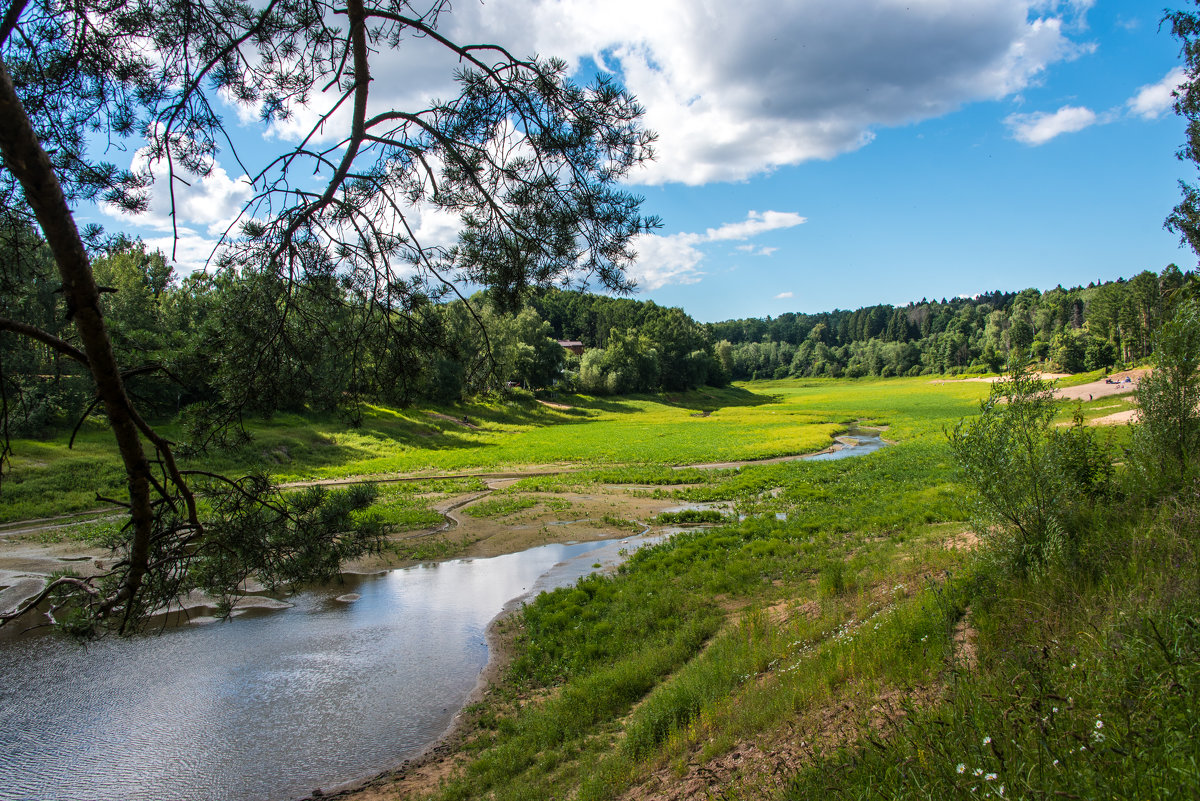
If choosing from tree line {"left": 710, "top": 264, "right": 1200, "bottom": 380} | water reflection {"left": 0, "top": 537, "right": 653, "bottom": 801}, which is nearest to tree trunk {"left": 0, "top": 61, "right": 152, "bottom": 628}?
water reflection {"left": 0, "top": 537, "right": 653, "bottom": 801}

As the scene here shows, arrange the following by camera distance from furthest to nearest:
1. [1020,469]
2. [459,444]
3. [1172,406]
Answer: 1. [459,444]
2. [1172,406]
3. [1020,469]

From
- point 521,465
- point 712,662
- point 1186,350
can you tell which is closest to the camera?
point 1186,350

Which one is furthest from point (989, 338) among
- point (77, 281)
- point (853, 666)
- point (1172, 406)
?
point (77, 281)

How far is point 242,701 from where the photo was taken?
9.49m

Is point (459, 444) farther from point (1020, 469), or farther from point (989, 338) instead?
point (989, 338)

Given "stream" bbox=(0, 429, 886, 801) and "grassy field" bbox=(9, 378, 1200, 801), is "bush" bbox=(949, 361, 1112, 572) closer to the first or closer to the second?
"grassy field" bbox=(9, 378, 1200, 801)

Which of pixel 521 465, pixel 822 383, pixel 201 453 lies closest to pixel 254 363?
pixel 201 453

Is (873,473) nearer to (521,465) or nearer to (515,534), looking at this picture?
(515,534)

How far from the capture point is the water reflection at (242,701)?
7824 millimetres

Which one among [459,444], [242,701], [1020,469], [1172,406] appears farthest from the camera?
[459,444]

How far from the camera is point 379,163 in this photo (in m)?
5.11

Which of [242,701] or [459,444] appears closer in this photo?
[242,701]

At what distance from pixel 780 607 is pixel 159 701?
35.1 ft

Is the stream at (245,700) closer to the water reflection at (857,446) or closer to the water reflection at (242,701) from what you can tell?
the water reflection at (242,701)
